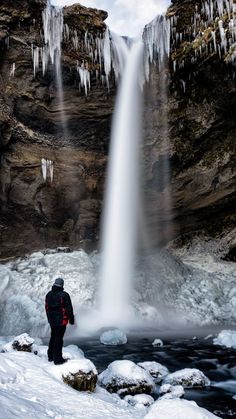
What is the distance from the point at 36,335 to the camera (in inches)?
568

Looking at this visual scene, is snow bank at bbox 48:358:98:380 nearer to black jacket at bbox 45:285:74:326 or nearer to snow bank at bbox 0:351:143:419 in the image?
snow bank at bbox 0:351:143:419

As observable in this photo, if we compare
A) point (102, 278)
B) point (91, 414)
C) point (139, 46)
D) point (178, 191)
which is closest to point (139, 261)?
point (102, 278)

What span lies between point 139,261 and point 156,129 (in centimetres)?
667

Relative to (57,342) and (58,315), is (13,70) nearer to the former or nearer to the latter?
(58,315)

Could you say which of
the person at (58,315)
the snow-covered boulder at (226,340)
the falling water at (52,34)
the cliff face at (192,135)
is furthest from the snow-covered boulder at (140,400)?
the falling water at (52,34)

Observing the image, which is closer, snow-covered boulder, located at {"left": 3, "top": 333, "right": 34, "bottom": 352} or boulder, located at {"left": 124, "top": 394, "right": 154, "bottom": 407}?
boulder, located at {"left": 124, "top": 394, "right": 154, "bottom": 407}

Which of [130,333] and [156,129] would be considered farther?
[156,129]

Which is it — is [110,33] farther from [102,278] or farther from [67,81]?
[102,278]

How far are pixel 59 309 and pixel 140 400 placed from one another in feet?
6.66

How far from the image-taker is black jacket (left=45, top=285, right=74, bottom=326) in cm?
717

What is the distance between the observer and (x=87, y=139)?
20391 mm

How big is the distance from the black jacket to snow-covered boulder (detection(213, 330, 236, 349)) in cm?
663

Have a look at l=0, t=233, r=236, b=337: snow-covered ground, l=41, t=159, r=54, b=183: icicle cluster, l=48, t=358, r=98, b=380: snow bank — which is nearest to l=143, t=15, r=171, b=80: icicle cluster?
l=41, t=159, r=54, b=183: icicle cluster

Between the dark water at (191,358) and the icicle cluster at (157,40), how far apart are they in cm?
1295
